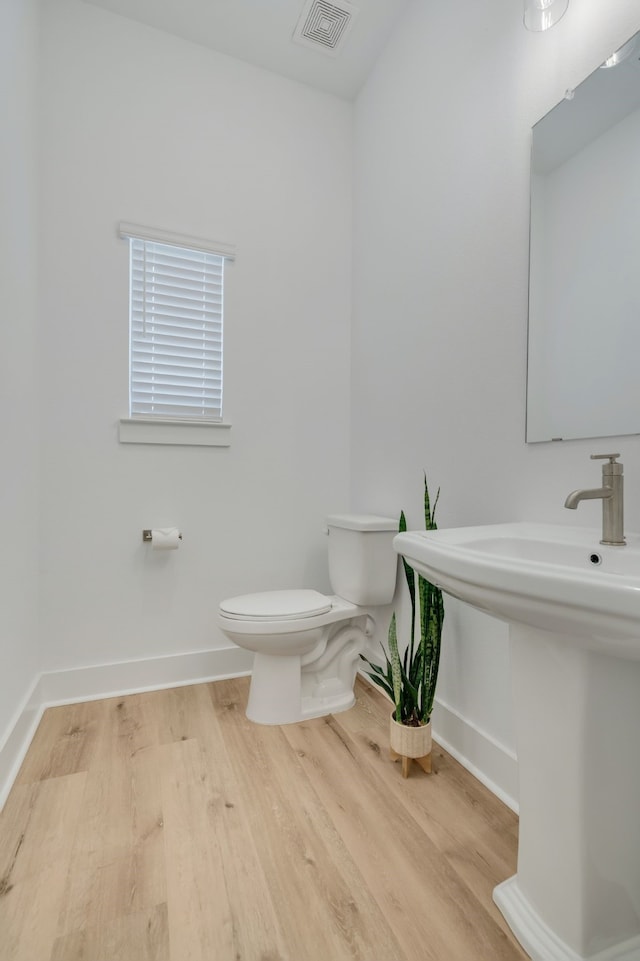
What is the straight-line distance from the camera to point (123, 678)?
186cm

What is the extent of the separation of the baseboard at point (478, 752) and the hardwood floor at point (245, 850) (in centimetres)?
3

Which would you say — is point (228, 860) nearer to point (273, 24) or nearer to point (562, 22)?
point (562, 22)

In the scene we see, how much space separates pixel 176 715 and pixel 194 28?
2801mm

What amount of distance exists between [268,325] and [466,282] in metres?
0.98

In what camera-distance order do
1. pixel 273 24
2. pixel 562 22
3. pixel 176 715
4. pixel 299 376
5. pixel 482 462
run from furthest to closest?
pixel 299 376 → pixel 273 24 → pixel 176 715 → pixel 482 462 → pixel 562 22

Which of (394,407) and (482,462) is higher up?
(394,407)

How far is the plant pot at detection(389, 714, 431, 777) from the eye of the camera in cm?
134

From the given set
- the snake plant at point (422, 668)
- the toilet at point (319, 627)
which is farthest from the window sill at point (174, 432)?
the snake plant at point (422, 668)

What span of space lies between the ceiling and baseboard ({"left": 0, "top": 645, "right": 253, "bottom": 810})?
8.73 feet

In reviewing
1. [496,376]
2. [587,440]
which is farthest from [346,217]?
[587,440]

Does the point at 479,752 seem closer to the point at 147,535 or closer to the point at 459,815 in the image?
the point at 459,815

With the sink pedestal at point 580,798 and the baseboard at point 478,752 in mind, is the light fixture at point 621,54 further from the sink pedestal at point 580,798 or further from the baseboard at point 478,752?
the baseboard at point 478,752

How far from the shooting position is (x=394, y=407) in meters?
A: 1.89

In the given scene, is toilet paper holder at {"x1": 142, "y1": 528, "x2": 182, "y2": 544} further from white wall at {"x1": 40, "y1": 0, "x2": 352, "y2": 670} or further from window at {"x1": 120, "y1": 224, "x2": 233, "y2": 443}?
window at {"x1": 120, "y1": 224, "x2": 233, "y2": 443}
